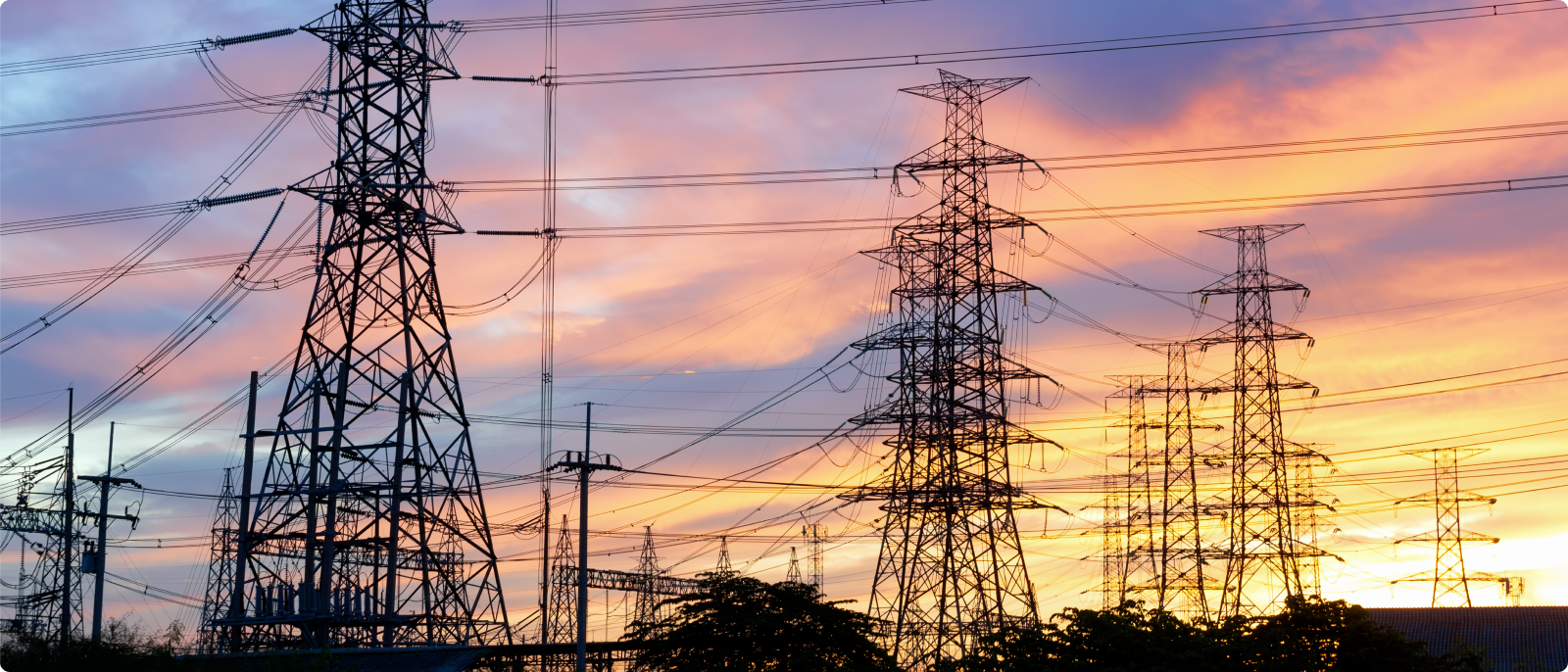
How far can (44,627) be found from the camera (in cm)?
6931

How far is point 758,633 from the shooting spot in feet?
163

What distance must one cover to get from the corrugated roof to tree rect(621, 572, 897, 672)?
2293cm

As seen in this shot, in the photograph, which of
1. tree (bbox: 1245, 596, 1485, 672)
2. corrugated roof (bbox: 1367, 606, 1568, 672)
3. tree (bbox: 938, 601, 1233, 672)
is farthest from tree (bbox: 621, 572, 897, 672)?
corrugated roof (bbox: 1367, 606, 1568, 672)

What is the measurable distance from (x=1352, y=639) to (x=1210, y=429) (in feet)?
168

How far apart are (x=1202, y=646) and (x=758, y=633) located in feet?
52.6

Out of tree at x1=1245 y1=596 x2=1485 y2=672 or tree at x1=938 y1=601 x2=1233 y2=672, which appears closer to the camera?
tree at x1=938 y1=601 x2=1233 y2=672

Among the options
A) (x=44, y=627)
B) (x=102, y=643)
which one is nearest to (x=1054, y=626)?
(x=102, y=643)

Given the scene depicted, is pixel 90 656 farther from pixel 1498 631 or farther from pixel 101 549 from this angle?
pixel 1498 631

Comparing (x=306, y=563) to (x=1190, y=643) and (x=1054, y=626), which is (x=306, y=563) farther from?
(x=1190, y=643)

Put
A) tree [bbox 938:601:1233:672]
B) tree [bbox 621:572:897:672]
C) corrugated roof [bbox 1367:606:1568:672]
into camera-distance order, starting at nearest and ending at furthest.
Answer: tree [bbox 938:601:1233:672] → tree [bbox 621:572:897:672] → corrugated roof [bbox 1367:606:1568:672]

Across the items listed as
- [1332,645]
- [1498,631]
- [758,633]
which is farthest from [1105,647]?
[1498,631]

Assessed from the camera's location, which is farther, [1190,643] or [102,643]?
[102,643]

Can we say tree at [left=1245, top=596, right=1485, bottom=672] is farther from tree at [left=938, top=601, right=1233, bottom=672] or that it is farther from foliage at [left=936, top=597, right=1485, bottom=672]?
tree at [left=938, top=601, right=1233, bottom=672]

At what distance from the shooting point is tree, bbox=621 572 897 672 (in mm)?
49094
